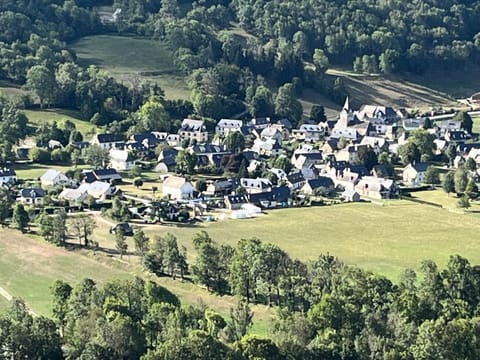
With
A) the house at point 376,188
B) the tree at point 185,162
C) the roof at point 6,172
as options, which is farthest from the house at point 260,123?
the roof at point 6,172

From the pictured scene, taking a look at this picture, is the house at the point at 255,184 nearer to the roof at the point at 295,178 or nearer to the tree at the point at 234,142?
the roof at the point at 295,178

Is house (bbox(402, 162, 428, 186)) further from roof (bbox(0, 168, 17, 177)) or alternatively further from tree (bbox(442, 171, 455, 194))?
roof (bbox(0, 168, 17, 177))

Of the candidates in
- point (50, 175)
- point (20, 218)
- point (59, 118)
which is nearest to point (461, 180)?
point (50, 175)

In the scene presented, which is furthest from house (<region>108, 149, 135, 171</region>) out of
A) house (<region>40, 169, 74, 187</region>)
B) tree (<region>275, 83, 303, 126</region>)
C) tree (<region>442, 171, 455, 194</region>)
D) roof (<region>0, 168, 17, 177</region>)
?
tree (<region>442, 171, 455, 194</region>)

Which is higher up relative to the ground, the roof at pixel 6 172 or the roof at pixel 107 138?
the roof at pixel 6 172

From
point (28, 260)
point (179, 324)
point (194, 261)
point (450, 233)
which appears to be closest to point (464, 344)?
point (179, 324)

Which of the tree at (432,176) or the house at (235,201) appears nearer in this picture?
the house at (235,201)
